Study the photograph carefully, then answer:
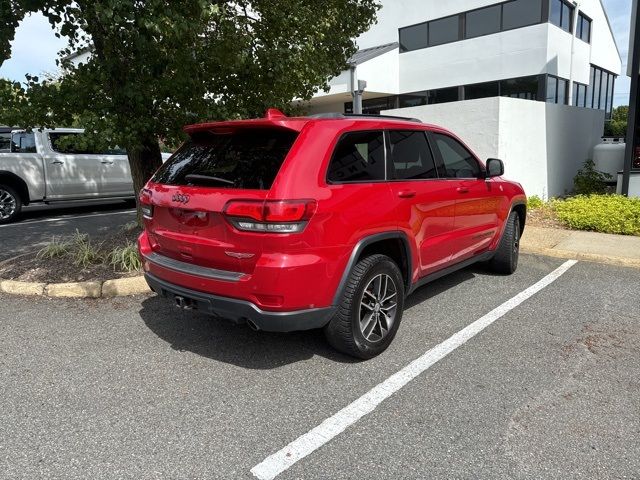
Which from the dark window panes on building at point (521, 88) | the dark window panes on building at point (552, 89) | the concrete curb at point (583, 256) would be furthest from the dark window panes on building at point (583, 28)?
the concrete curb at point (583, 256)

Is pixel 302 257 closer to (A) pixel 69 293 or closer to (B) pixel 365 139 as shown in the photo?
(B) pixel 365 139

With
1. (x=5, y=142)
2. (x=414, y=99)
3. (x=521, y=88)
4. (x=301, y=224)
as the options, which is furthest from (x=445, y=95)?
(x=301, y=224)

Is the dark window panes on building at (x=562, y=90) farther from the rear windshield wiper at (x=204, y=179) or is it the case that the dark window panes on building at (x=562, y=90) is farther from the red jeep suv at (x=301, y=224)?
the rear windshield wiper at (x=204, y=179)

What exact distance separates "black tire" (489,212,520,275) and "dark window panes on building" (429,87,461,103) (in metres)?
14.6

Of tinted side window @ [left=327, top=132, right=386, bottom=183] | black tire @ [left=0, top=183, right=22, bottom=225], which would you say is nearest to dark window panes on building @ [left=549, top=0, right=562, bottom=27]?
tinted side window @ [left=327, top=132, right=386, bottom=183]

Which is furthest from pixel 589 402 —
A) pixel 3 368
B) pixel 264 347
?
pixel 3 368

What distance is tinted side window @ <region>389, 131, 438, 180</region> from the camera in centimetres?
392

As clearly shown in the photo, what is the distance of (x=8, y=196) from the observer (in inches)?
377

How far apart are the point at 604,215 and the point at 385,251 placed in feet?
18.1

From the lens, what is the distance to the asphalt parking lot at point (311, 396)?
255 cm

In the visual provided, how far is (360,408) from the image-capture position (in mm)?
3029

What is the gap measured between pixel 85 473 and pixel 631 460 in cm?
272

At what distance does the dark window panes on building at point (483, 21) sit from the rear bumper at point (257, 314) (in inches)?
702

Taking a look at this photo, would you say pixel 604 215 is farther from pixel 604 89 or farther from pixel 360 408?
pixel 604 89
